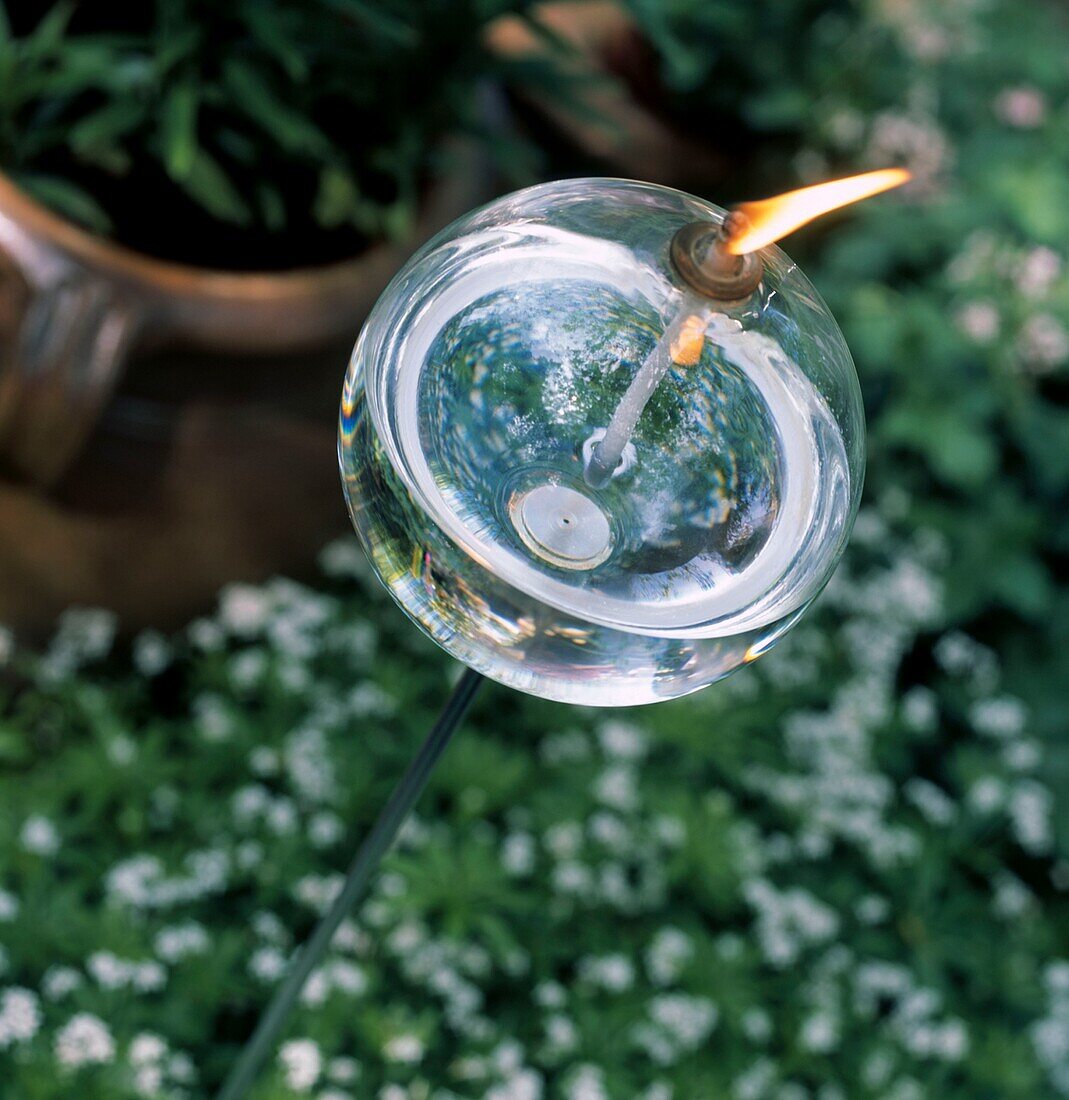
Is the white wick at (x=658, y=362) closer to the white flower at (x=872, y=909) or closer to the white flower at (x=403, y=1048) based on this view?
the white flower at (x=403, y=1048)

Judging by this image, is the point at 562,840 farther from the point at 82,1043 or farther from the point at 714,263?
the point at 714,263

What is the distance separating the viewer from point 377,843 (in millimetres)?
740

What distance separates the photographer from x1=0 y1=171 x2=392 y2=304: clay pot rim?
1196 mm

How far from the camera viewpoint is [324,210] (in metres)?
1.41

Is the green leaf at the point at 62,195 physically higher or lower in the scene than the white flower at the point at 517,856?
higher

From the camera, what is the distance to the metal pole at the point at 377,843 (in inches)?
26.5

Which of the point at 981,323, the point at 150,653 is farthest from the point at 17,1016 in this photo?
the point at 981,323

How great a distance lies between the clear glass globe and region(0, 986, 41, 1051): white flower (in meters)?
0.77

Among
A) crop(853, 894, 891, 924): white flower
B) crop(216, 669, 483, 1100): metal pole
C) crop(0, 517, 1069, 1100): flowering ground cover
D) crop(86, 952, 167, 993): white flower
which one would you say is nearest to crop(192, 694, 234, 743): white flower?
crop(0, 517, 1069, 1100): flowering ground cover

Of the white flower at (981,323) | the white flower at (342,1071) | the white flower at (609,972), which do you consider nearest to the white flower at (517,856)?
the white flower at (609,972)

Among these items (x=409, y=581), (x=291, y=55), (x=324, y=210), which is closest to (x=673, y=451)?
(x=409, y=581)

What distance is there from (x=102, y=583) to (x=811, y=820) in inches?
33.6

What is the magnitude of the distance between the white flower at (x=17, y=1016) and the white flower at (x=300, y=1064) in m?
0.21

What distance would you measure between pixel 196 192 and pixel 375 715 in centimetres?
58
